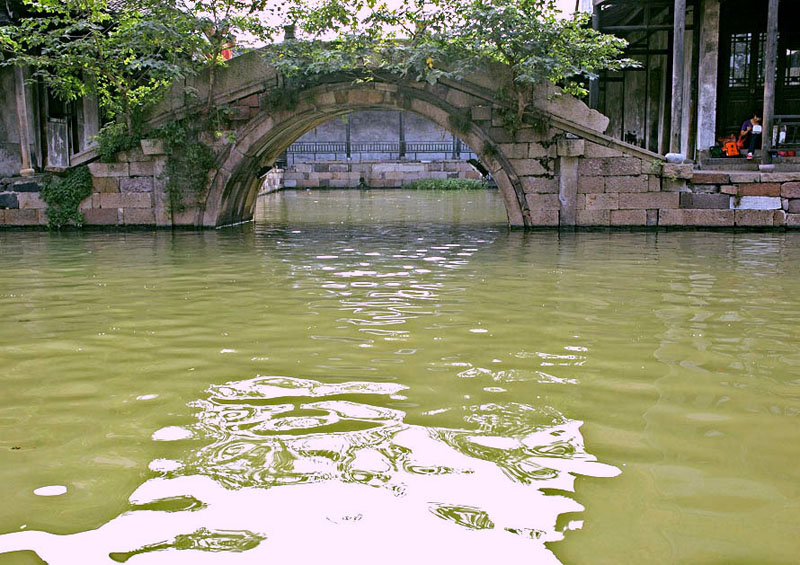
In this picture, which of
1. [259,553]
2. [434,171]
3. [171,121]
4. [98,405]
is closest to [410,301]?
[98,405]

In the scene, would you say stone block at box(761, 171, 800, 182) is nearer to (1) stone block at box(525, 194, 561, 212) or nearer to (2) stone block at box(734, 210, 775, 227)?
(2) stone block at box(734, 210, 775, 227)

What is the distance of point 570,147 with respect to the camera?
11.9 meters

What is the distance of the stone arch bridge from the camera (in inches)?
472

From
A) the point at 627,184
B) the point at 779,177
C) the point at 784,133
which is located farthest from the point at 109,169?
the point at 784,133

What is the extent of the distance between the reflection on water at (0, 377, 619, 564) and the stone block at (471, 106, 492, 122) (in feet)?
30.1

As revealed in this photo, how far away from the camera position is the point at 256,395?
3.70 metres

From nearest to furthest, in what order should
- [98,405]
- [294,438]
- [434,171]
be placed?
[294,438]
[98,405]
[434,171]

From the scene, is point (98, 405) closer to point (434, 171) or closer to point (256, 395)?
point (256, 395)

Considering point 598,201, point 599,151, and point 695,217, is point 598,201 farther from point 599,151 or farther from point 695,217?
point 695,217

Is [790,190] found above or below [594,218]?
above

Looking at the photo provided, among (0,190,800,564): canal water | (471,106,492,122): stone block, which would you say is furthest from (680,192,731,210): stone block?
(0,190,800,564): canal water

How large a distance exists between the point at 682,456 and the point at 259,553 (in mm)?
1583

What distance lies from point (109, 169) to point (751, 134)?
36.2ft

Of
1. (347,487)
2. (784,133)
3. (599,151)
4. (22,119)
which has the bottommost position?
(347,487)
